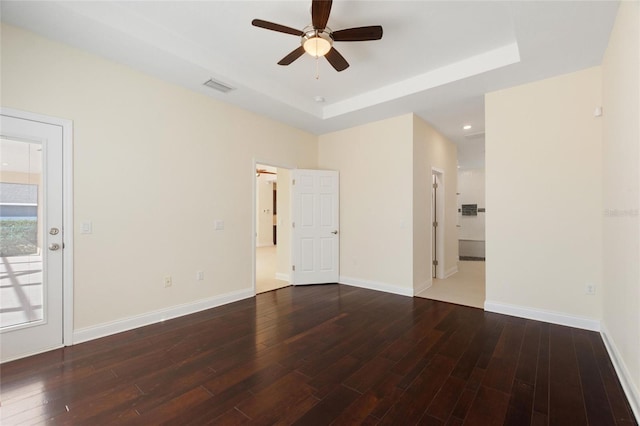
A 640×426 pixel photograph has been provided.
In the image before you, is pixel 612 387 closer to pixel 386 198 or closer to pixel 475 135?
pixel 386 198

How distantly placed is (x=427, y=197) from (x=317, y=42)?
3.37 metres

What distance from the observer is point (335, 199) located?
209 inches

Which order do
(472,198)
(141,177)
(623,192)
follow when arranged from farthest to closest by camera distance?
(472,198) → (141,177) → (623,192)

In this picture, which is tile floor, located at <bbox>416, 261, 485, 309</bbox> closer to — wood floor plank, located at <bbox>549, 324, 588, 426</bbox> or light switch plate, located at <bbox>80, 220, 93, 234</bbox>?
wood floor plank, located at <bbox>549, 324, 588, 426</bbox>

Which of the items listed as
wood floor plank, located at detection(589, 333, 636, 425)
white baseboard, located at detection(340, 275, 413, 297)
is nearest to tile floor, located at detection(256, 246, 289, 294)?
white baseboard, located at detection(340, 275, 413, 297)

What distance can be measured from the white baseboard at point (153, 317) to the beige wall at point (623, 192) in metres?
4.02

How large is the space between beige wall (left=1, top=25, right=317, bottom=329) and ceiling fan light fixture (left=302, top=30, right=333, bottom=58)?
6.35 feet

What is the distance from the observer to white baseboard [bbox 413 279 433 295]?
176 inches

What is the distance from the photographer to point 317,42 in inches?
99.1

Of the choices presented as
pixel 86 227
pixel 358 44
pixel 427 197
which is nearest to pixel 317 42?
pixel 358 44

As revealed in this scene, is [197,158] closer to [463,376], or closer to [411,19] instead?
[411,19]

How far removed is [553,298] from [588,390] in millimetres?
1501

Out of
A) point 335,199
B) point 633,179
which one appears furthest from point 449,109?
point 633,179

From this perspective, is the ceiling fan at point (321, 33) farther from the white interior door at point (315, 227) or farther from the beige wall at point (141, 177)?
the white interior door at point (315, 227)
